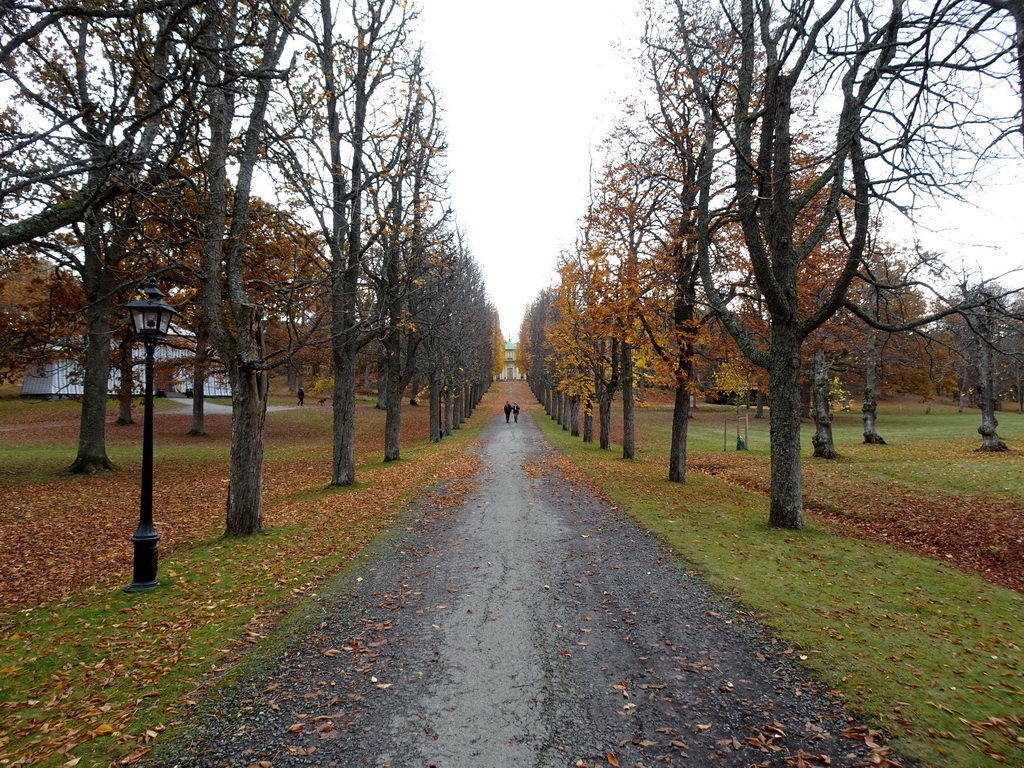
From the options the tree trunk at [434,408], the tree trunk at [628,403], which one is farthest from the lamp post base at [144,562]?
the tree trunk at [434,408]

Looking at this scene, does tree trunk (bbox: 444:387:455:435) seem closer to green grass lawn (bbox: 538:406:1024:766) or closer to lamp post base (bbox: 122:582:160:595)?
green grass lawn (bbox: 538:406:1024:766)

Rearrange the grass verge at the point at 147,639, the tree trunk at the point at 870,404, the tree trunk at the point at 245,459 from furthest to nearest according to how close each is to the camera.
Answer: the tree trunk at the point at 870,404 < the tree trunk at the point at 245,459 < the grass verge at the point at 147,639

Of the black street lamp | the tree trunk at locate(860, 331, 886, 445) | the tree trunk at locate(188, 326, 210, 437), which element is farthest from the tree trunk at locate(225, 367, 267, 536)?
the tree trunk at locate(860, 331, 886, 445)

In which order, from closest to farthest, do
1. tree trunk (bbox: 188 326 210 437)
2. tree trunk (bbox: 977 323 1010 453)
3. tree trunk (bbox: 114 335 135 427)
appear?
1. tree trunk (bbox: 114 335 135 427)
2. tree trunk (bbox: 977 323 1010 453)
3. tree trunk (bbox: 188 326 210 437)

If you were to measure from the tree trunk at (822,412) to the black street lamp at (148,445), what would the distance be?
63.6 ft

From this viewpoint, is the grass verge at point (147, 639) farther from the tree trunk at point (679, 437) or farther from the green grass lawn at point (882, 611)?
the tree trunk at point (679, 437)

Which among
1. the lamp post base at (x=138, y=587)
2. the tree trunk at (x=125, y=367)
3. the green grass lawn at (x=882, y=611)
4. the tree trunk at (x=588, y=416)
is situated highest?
the tree trunk at (x=125, y=367)

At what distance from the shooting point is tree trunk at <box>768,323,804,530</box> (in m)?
8.64

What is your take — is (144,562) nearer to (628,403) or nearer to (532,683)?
(532,683)

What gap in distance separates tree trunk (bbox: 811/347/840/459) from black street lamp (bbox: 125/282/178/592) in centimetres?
1938

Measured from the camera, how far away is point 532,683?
4098mm

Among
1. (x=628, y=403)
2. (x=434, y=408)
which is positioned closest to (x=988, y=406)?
(x=628, y=403)

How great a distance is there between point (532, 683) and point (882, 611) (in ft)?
12.3

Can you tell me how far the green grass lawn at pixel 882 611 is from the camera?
3.53m
